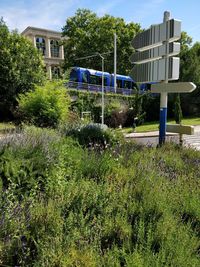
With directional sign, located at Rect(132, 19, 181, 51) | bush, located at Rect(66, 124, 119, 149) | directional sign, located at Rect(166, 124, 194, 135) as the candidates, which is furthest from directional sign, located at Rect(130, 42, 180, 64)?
bush, located at Rect(66, 124, 119, 149)

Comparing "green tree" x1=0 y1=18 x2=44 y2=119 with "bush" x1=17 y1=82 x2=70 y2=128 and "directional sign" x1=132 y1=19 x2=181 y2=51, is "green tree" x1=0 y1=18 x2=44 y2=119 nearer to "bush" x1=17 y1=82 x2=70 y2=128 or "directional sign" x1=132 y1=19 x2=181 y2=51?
"bush" x1=17 y1=82 x2=70 y2=128

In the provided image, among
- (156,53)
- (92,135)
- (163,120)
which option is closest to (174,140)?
(163,120)

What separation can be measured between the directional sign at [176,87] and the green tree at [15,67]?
43.0 ft

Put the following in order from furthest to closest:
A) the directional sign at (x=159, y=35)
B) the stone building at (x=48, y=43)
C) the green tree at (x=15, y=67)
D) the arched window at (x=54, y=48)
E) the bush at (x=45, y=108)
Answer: the arched window at (x=54, y=48) → the stone building at (x=48, y=43) → the green tree at (x=15, y=67) → the bush at (x=45, y=108) → the directional sign at (x=159, y=35)

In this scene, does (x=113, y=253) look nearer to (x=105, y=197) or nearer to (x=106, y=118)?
(x=105, y=197)

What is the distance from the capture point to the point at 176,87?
7.02m

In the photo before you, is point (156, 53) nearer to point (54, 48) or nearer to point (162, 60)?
point (162, 60)

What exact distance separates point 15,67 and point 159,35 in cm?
1349

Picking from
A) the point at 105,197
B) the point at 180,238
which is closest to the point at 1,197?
the point at 105,197

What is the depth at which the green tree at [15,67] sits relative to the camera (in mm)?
18984

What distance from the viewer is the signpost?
280 inches

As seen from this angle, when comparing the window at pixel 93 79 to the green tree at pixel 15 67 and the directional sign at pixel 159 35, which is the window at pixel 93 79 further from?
the directional sign at pixel 159 35

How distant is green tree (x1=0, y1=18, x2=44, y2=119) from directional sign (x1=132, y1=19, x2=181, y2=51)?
12.2m

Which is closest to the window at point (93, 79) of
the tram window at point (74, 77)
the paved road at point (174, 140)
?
the tram window at point (74, 77)
